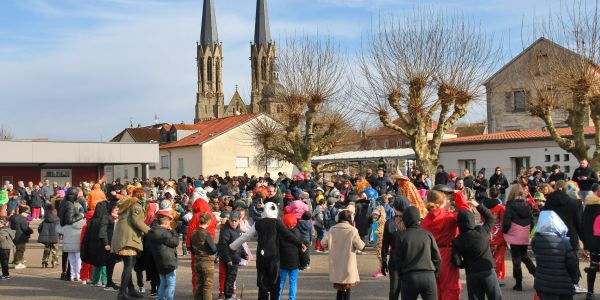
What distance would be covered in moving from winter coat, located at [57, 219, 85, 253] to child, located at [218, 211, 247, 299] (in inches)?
147

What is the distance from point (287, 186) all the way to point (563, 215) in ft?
44.4

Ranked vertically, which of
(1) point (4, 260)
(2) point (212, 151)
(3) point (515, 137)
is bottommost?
(1) point (4, 260)

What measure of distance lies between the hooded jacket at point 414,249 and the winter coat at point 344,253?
158cm

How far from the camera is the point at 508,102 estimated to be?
46469 millimetres

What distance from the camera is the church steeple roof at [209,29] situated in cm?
10512

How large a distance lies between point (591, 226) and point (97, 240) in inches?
310

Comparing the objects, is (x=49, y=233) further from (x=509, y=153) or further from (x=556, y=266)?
(x=509, y=153)

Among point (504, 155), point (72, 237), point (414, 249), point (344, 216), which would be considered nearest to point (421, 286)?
point (414, 249)

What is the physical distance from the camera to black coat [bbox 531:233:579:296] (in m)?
7.59

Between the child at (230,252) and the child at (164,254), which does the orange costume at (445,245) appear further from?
the child at (164,254)

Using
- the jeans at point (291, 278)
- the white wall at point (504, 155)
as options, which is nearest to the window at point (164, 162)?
the white wall at point (504, 155)

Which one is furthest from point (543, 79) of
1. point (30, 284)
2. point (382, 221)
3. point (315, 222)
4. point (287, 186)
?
point (30, 284)

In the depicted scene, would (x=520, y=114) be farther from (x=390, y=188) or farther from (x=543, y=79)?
(x=390, y=188)

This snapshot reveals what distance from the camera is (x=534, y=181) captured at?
1891cm
